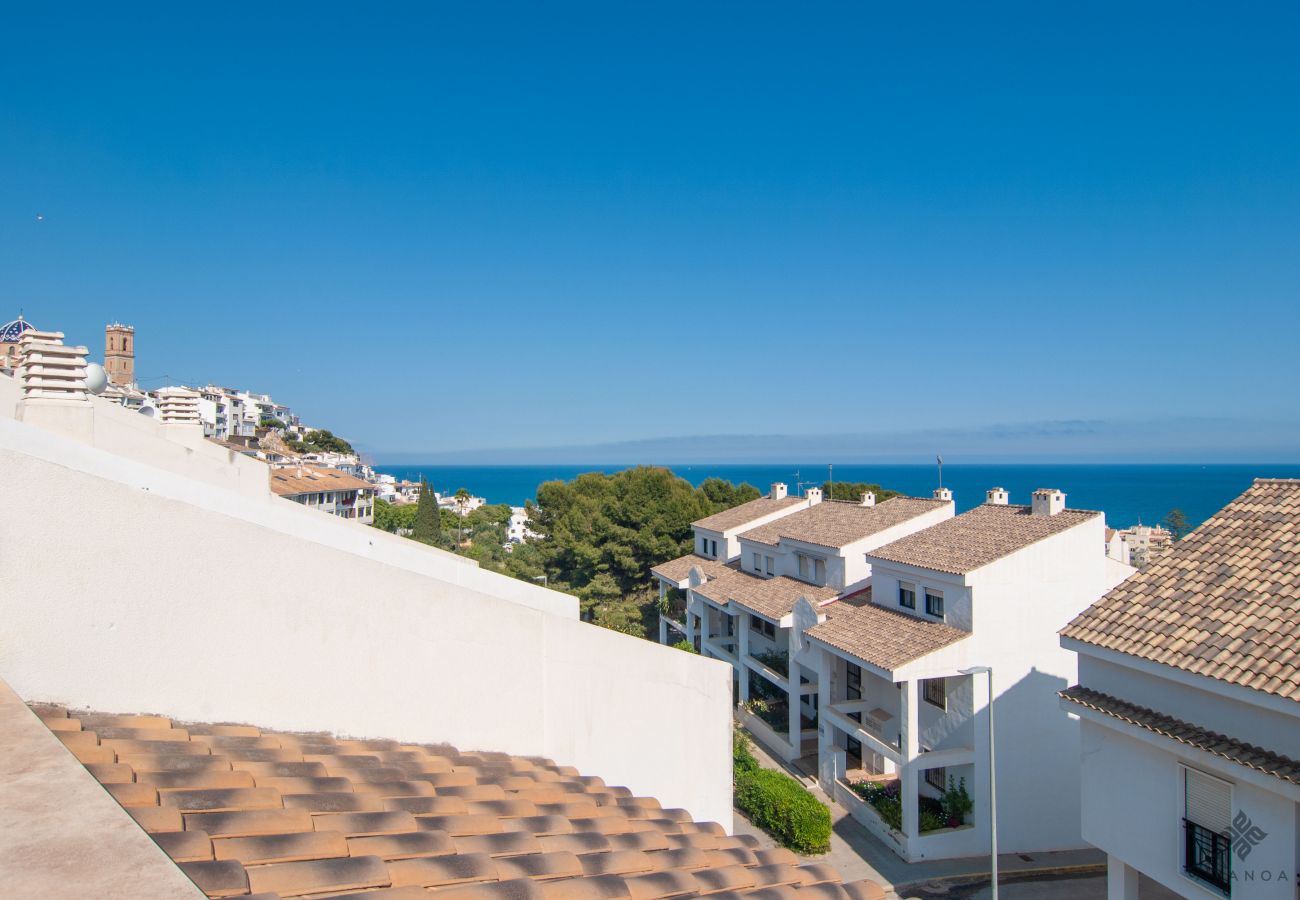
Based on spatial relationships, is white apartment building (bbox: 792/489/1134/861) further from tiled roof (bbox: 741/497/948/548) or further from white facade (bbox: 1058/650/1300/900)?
white facade (bbox: 1058/650/1300/900)

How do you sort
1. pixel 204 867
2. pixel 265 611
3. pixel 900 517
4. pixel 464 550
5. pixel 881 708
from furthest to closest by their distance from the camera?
1. pixel 464 550
2. pixel 900 517
3. pixel 881 708
4. pixel 265 611
5. pixel 204 867

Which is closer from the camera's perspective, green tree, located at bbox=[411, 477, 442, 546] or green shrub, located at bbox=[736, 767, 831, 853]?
green shrub, located at bbox=[736, 767, 831, 853]

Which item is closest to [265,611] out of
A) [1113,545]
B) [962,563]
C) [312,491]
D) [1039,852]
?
[962,563]

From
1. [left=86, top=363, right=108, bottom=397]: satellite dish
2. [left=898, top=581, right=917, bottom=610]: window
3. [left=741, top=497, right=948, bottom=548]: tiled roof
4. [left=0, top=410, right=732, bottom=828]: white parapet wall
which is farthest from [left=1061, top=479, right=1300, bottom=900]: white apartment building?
[left=86, top=363, right=108, bottom=397]: satellite dish

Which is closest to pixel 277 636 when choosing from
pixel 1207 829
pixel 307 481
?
pixel 1207 829

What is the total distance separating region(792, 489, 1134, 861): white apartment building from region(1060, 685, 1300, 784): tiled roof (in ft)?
22.5

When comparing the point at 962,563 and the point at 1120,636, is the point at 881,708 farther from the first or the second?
the point at 1120,636

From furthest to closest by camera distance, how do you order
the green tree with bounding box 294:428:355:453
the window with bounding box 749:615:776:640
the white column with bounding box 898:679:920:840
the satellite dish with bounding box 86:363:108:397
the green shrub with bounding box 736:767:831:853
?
the green tree with bounding box 294:428:355:453 < the window with bounding box 749:615:776:640 < the green shrub with bounding box 736:767:831:853 < the white column with bounding box 898:679:920:840 < the satellite dish with bounding box 86:363:108:397

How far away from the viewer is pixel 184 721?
16.1 ft

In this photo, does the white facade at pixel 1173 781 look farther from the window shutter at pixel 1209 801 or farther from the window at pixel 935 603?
the window at pixel 935 603

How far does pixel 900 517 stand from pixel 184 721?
90.3ft

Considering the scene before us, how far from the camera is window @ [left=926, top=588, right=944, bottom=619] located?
22094mm

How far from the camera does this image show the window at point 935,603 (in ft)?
72.5

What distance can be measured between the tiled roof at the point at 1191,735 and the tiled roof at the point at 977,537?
A: 25.6 ft
